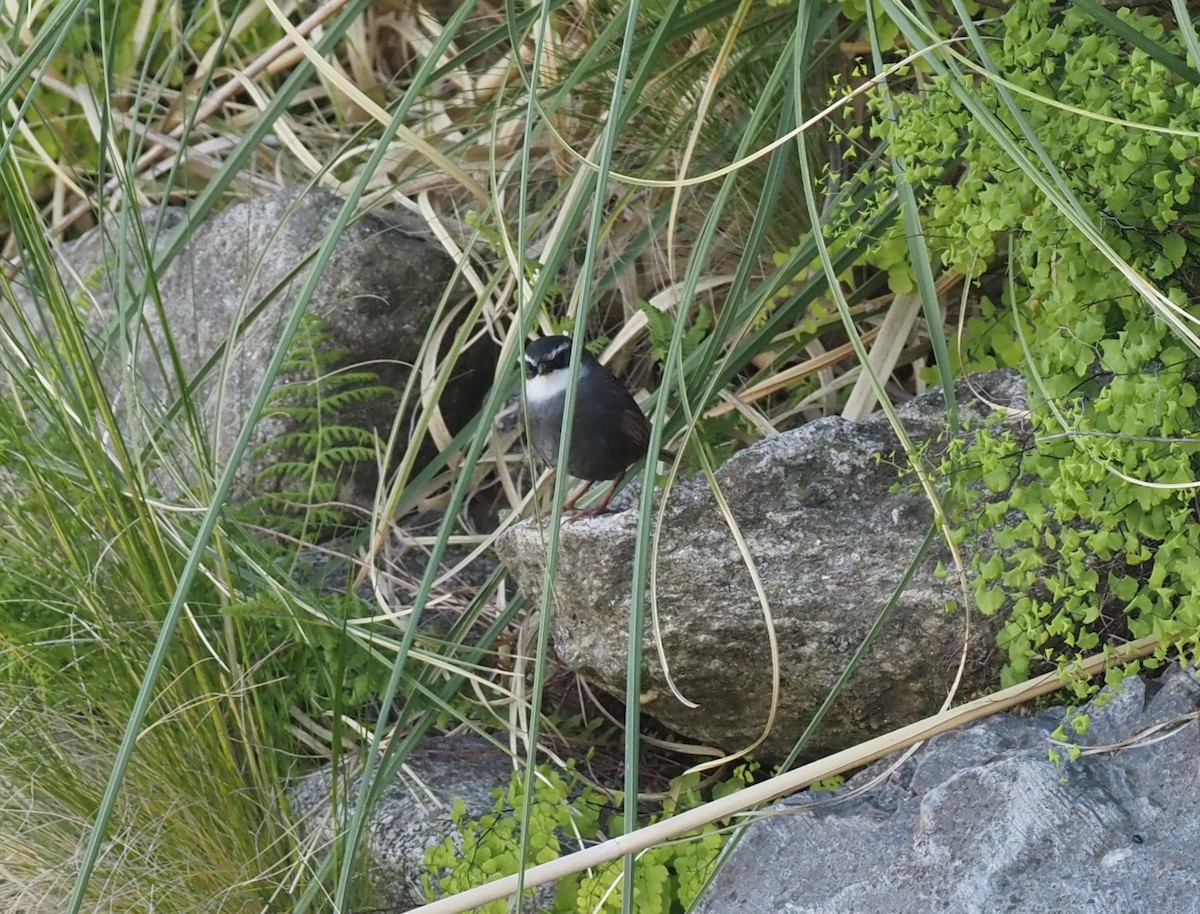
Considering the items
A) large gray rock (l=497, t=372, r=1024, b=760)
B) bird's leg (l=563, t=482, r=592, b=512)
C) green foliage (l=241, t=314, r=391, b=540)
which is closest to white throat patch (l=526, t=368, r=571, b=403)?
bird's leg (l=563, t=482, r=592, b=512)

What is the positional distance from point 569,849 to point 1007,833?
2.87ft

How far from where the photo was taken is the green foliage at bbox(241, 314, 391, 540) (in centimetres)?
278

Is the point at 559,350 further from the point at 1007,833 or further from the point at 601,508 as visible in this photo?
the point at 1007,833

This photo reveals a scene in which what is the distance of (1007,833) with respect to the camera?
1612mm

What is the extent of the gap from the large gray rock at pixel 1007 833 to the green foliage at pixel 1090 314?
0.12 meters

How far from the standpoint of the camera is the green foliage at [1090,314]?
1.54 m

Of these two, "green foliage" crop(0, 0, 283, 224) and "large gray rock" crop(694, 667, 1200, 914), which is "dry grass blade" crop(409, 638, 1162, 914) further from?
"green foliage" crop(0, 0, 283, 224)

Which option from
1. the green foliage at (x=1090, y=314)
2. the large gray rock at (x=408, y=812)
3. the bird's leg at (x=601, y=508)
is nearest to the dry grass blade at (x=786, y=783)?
the green foliage at (x=1090, y=314)

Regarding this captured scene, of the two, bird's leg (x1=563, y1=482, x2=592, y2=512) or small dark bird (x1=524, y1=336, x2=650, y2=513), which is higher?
small dark bird (x1=524, y1=336, x2=650, y2=513)

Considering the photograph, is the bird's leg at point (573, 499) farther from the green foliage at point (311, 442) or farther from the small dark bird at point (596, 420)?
the green foliage at point (311, 442)

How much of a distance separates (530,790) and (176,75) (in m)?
3.53

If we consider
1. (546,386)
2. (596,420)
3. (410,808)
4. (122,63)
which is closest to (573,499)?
(546,386)

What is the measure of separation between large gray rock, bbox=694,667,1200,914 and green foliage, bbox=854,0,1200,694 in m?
0.12

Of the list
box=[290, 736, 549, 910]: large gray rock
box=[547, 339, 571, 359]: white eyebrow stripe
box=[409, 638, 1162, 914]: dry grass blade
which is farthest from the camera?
box=[547, 339, 571, 359]: white eyebrow stripe
